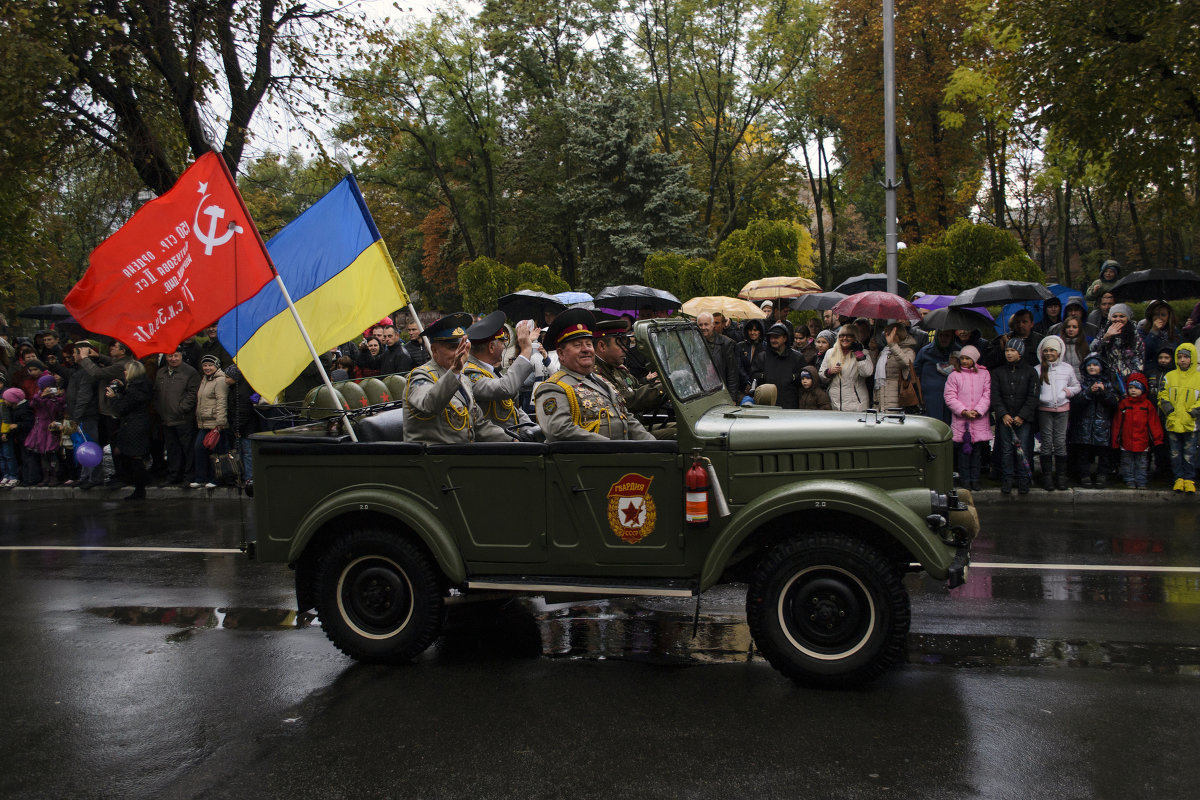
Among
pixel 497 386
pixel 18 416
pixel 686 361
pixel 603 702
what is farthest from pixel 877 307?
pixel 18 416

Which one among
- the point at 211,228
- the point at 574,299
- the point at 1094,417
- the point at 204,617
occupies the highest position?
the point at 574,299

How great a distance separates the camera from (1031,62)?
44.9ft

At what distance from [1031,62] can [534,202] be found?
102ft

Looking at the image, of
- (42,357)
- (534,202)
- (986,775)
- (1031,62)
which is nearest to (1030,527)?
(986,775)

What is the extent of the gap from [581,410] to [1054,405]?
740 centimetres

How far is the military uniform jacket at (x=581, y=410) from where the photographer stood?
5527 millimetres

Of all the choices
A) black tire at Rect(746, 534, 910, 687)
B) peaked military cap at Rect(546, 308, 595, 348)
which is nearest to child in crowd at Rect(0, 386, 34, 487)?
peaked military cap at Rect(546, 308, 595, 348)

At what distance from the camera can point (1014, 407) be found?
10.9m

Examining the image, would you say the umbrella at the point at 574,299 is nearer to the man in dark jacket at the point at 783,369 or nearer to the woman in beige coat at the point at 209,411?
the man in dark jacket at the point at 783,369

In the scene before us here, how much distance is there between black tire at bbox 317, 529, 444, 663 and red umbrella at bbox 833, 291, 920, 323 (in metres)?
6.89

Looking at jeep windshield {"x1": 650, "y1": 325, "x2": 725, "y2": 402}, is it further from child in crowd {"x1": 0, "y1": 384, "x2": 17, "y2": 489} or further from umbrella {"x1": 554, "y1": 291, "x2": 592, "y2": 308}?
child in crowd {"x1": 0, "y1": 384, "x2": 17, "y2": 489}

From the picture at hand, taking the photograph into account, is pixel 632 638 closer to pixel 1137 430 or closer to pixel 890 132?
pixel 1137 430

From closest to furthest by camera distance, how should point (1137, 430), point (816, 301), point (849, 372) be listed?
point (1137, 430) → point (849, 372) → point (816, 301)

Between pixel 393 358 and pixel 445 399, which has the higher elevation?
pixel 393 358
